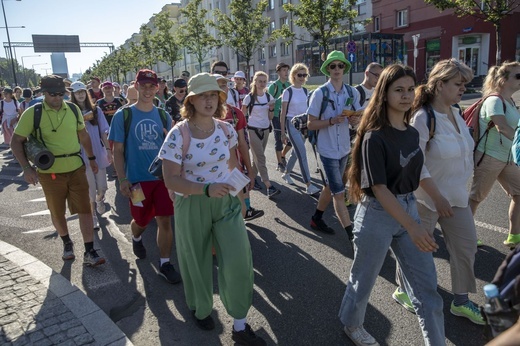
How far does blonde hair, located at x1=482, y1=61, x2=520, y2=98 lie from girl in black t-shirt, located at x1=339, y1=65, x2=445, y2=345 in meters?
1.97

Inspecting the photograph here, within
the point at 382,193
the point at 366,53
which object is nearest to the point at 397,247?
the point at 382,193

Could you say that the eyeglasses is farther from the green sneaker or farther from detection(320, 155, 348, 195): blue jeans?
the green sneaker

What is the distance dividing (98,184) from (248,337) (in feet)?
13.9

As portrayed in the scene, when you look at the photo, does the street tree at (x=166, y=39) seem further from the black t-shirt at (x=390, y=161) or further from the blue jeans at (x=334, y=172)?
the black t-shirt at (x=390, y=161)

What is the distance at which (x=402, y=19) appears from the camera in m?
37.2

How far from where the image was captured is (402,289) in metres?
3.30

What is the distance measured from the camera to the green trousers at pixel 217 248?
2793 millimetres

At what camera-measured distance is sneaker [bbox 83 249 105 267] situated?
4.38m

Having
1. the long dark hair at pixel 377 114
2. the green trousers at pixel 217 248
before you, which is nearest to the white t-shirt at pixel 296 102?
the green trousers at pixel 217 248

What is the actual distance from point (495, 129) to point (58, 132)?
4380 millimetres

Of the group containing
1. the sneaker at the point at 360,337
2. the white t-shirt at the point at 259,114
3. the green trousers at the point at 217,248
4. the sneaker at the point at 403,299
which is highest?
the white t-shirt at the point at 259,114

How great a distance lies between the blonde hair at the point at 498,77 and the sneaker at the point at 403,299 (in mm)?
2169

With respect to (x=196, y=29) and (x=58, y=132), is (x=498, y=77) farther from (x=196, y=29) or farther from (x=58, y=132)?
(x=196, y=29)

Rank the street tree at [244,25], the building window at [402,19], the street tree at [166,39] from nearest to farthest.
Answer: the street tree at [244,25], the building window at [402,19], the street tree at [166,39]
